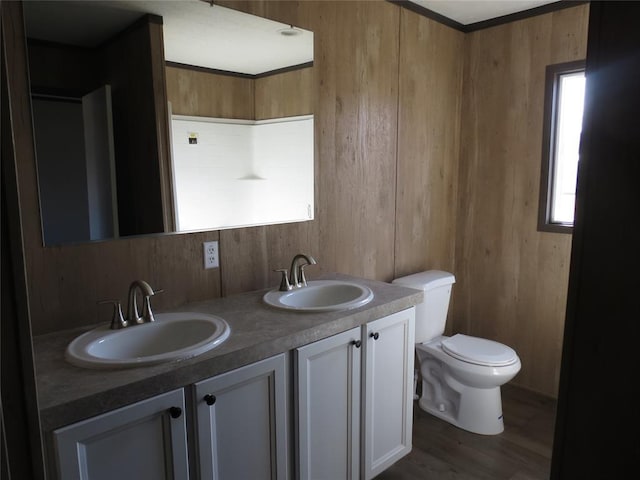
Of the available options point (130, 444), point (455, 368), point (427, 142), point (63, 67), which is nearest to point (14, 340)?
point (130, 444)

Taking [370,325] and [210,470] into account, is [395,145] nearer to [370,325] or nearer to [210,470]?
[370,325]

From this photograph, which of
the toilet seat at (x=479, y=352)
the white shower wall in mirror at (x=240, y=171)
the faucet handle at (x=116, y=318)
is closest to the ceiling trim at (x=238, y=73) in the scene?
the white shower wall in mirror at (x=240, y=171)

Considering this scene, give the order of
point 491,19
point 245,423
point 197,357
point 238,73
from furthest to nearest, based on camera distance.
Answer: point 491,19 → point 238,73 → point 245,423 → point 197,357

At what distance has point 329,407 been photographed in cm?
177

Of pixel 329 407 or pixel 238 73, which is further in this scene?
pixel 238 73

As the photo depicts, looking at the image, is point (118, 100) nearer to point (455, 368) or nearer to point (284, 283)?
point (284, 283)

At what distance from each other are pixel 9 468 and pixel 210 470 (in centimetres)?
86

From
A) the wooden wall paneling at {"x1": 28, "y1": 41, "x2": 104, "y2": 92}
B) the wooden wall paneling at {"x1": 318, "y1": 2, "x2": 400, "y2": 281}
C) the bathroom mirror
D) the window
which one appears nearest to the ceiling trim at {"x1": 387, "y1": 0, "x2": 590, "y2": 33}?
the wooden wall paneling at {"x1": 318, "y1": 2, "x2": 400, "y2": 281}

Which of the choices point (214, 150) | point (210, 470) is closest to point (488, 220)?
point (214, 150)

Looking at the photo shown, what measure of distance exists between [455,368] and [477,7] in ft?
7.08

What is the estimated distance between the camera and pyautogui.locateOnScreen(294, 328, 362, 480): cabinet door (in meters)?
1.66

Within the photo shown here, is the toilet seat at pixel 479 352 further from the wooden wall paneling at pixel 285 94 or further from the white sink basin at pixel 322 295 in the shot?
the wooden wall paneling at pixel 285 94

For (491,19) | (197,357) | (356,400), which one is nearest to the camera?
(197,357)

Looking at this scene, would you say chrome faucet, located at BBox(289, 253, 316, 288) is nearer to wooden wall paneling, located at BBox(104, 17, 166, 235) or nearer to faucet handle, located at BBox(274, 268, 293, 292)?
faucet handle, located at BBox(274, 268, 293, 292)
